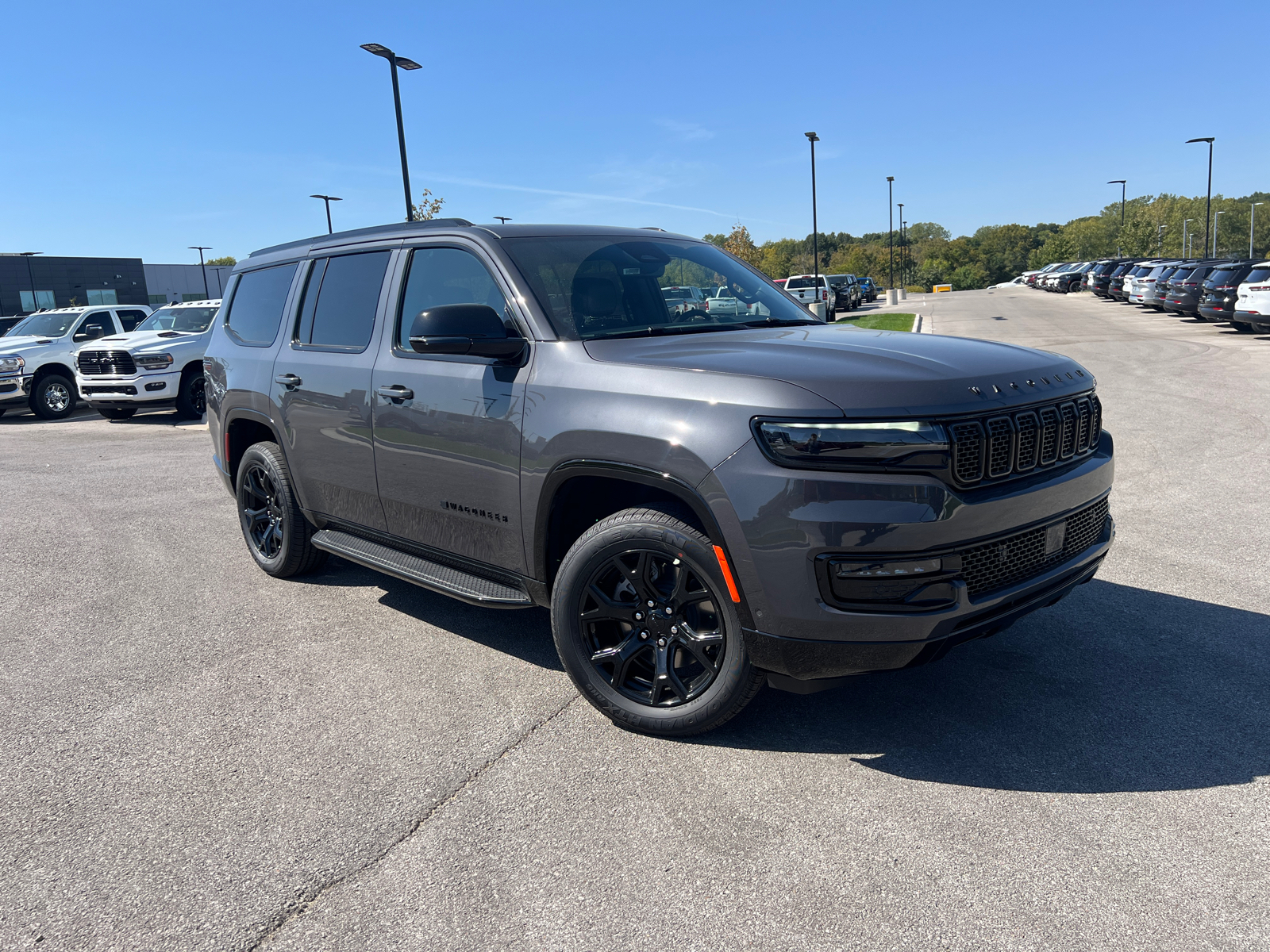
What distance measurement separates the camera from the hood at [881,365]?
9.82ft

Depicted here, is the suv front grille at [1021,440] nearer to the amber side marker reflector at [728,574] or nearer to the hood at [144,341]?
the amber side marker reflector at [728,574]

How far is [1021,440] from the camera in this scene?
3.19 metres

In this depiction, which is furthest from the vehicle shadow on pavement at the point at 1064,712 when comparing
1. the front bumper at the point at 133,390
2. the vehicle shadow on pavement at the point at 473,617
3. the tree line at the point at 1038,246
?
the tree line at the point at 1038,246

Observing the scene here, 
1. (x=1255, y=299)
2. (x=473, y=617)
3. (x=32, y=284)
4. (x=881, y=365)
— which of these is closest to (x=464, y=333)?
(x=881, y=365)

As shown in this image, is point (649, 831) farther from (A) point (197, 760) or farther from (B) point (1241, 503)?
(B) point (1241, 503)

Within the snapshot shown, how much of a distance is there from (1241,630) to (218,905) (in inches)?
168

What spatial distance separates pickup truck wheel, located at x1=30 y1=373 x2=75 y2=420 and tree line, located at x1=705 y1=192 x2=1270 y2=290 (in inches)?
3619

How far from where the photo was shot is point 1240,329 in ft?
77.5

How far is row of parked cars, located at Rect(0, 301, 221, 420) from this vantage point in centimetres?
1555

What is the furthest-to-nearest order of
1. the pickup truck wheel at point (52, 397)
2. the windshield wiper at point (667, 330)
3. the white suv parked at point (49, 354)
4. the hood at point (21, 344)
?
the pickup truck wheel at point (52, 397)
the hood at point (21, 344)
the white suv parked at point (49, 354)
the windshield wiper at point (667, 330)

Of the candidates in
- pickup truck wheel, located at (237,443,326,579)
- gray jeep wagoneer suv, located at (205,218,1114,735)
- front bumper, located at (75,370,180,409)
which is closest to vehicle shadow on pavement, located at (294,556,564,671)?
pickup truck wheel, located at (237,443,326,579)

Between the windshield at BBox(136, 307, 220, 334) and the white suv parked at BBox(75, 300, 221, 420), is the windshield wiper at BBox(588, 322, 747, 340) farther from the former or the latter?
the windshield at BBox(136, 307, 220, 334)

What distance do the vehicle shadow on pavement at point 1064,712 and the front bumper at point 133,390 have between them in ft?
47.9

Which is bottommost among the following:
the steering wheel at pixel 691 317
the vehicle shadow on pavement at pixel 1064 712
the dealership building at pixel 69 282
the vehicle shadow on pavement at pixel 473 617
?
the vehicle shadow on pavement at pixel 1064 712
